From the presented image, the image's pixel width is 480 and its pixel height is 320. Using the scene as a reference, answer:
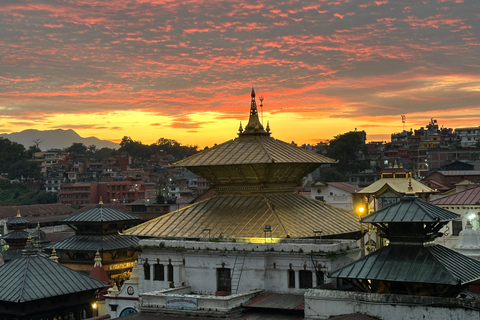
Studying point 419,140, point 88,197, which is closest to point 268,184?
point 88,197

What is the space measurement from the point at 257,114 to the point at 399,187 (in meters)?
22.2

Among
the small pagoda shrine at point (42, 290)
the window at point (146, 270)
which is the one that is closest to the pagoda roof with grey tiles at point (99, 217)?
the small pagoda shrine at point (42, 290)

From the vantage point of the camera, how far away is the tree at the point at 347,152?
129m

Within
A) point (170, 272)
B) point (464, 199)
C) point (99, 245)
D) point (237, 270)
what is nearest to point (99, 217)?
point (99, 245)

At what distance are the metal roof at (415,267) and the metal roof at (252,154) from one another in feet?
30.8

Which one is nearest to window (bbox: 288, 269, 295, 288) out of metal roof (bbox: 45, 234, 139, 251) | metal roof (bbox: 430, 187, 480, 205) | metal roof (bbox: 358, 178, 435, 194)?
metal roof (bbox: 45, 234, 139, 251)

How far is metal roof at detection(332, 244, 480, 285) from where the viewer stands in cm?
2428

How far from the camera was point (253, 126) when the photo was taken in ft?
128

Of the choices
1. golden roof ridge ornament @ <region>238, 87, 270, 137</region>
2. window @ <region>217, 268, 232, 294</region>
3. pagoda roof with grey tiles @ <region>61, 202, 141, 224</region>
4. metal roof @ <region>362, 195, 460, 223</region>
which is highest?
golden roof ridge ornament @ <region>238, 87, 270, 137</region>

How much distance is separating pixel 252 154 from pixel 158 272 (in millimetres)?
7423

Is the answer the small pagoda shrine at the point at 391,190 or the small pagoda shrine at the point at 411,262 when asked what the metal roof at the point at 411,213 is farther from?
the small pagoda shrine at the point at 391,190

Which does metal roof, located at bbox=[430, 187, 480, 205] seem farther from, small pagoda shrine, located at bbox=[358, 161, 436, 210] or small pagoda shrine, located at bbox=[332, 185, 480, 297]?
small pagoda shrine, located at bbox=[332, 185, 480, 297]

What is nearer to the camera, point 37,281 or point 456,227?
point 37,281

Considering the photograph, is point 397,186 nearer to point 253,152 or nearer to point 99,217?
point 99,217
